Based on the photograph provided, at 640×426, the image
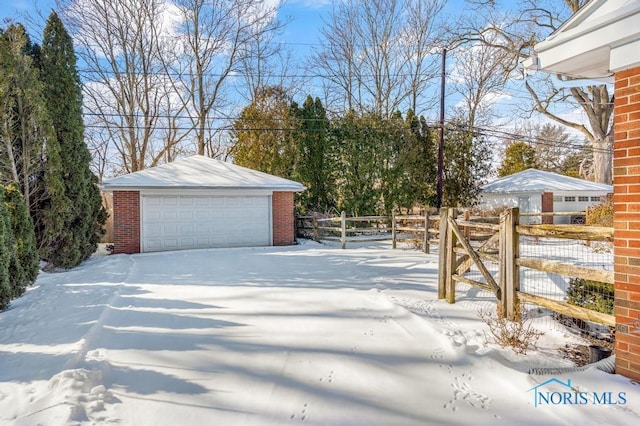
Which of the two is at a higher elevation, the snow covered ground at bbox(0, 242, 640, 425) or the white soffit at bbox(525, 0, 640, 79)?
the white soffit at bbox(525, 0, 640, 79)

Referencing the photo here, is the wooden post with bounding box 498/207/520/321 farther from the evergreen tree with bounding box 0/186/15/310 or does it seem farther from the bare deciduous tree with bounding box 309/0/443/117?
the bare deciduous tree with bounding box 309/0/443/117

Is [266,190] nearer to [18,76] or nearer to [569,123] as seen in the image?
[18,76]

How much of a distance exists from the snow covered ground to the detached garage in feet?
20.2

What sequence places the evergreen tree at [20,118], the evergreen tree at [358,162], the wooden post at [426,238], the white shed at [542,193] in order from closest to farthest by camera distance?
the evergreen tree at [20,118], the wooden post at [426,238], the evergreen tree at [358,162], the white shed at [542,193]

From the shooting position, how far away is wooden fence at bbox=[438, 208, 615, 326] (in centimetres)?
353

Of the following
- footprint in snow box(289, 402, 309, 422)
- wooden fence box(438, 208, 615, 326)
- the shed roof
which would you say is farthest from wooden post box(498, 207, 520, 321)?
the shed roof

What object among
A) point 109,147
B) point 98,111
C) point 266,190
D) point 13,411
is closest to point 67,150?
point 266,190

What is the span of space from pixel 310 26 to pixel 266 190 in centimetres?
1360

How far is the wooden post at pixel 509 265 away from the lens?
4.39 meters

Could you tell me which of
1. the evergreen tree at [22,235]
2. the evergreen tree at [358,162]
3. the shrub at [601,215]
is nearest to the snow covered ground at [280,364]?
the evergreen tree at [22,235]

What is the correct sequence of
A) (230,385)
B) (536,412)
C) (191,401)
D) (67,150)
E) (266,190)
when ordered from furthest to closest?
(266,190)
(67,150)
(230,385)
(191,401)
(536,412)

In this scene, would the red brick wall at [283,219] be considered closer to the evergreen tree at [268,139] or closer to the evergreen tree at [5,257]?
the evergreen tree at [268,139]

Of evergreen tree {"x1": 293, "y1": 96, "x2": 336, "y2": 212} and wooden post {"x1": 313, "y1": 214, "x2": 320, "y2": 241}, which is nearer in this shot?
wooden post {"x1": 313, "y1": 214, "x2": 320, "y2": 241}

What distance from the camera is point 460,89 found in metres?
25.0
